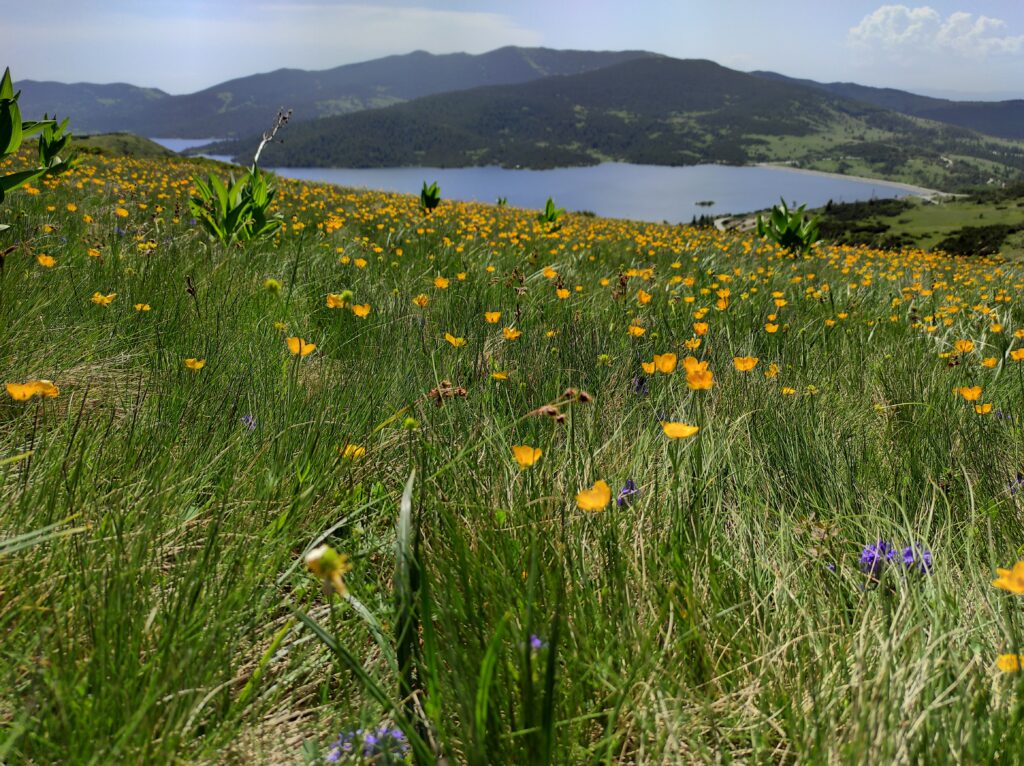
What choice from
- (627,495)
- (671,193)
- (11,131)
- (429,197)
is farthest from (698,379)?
(671,193)

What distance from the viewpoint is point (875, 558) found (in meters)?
1.43

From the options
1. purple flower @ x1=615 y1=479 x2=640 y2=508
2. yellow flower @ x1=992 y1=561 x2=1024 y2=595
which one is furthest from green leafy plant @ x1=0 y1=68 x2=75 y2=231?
yellow flower @ x1=992 y1=561 x2=1024 y2=595

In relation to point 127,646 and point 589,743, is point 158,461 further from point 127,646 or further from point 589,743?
point 589,743

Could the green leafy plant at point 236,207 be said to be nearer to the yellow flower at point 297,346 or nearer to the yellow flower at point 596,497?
the yellow flower at point 297,346

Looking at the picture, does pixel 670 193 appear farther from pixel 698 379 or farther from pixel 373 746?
pixel 373 746

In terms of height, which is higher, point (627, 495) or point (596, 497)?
point (596, 497)

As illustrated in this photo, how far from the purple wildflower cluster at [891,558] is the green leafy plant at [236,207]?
482 cm

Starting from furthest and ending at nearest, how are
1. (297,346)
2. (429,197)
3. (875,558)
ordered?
(429,197), (297,346), (875,558)

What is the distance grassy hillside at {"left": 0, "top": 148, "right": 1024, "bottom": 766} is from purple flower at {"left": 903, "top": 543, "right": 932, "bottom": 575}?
15 millimetres

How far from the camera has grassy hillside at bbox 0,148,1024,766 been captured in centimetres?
103

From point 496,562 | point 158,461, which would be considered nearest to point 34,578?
point 158,461

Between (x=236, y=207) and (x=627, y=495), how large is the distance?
448 cm

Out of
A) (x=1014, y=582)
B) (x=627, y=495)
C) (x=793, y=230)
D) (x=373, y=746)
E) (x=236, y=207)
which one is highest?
(x=236, y=207)

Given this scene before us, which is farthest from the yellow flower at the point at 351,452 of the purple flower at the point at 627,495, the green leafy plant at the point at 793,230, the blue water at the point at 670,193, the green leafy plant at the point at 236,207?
the blue water at the point at 670,193
